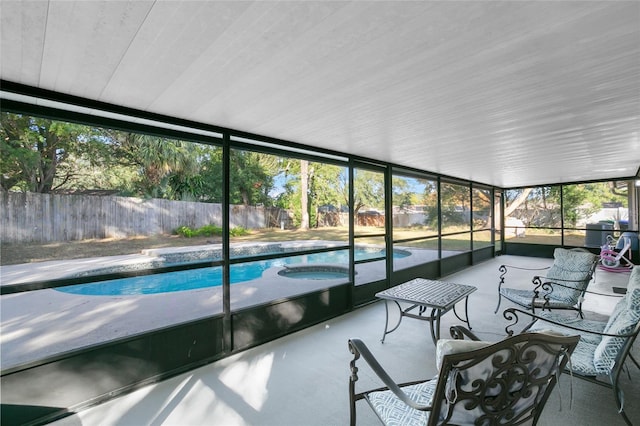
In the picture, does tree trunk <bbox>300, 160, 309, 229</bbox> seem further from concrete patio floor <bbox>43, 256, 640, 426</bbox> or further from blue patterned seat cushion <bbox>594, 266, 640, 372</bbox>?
blue patterned seat cushion <bbox>594, 266, 640, 372</bbox>

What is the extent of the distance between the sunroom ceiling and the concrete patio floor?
6.41 ft

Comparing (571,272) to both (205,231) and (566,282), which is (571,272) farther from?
(205,231)

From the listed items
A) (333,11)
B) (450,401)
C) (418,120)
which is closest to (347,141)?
(418,120)

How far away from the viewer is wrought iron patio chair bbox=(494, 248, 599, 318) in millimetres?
3635

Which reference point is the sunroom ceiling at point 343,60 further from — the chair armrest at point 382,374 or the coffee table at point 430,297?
the coffee table at point 430,297

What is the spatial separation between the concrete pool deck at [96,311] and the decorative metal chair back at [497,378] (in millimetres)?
2862

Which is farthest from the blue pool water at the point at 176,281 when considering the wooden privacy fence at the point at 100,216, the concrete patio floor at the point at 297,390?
the concrete patio floor at the point at 297,390

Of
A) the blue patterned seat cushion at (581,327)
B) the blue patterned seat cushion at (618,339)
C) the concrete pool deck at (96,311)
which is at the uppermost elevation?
the blue patterned seat cushion at (618,339)

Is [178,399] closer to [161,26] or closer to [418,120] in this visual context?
[161,26]

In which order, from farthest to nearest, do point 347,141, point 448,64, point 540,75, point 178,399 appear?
point 347,141
point 178,399
point 540,75
point 448,64

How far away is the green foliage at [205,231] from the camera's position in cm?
1235

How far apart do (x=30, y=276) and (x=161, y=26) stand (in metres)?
9.38

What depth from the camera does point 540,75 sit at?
71.3 inches

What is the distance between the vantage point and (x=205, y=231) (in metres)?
13.0
